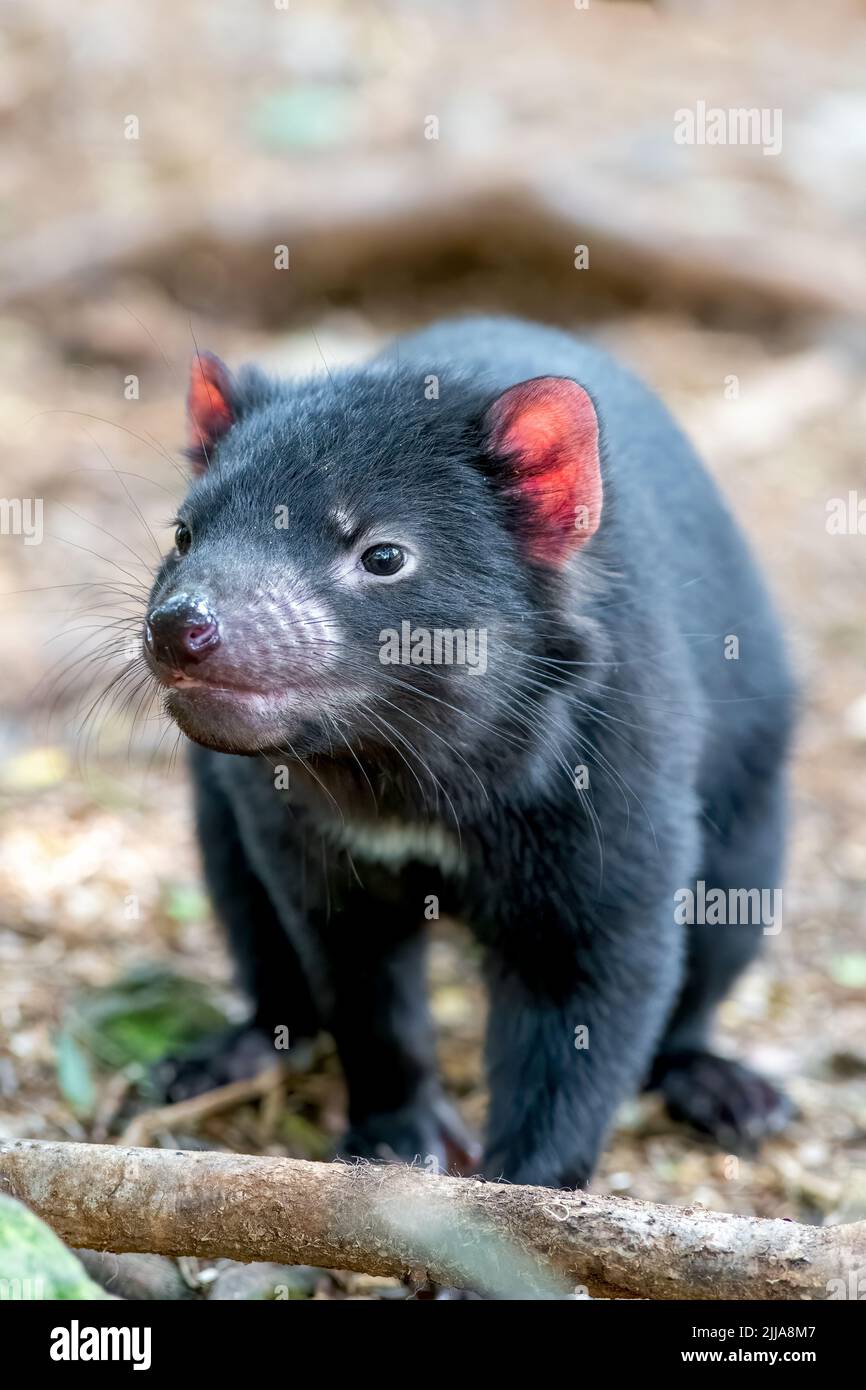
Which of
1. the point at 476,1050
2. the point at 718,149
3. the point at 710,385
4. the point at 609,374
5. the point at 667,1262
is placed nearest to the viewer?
the point at 667,1262

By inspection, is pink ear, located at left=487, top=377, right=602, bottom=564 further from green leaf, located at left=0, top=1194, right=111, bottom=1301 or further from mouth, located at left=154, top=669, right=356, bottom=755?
green leaf, located at left=0, top=1194, right=111, bottom=1301

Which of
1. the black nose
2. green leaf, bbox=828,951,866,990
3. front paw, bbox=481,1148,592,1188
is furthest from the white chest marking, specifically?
green leaf, bbox=828,951,866,990

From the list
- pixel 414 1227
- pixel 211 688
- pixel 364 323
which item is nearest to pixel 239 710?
pixel 211 688

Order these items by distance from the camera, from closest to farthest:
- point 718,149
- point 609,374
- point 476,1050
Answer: point 609,374 < point 476,1050 < point 718,149

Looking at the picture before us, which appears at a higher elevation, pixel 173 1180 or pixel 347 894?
pixel 347 894

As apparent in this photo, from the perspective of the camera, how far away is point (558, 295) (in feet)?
32.5

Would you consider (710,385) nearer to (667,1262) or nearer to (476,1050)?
(476,1050)

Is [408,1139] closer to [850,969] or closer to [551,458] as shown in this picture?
[850,969]

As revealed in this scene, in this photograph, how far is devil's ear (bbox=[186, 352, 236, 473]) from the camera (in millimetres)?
3928

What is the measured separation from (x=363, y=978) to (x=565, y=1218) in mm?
1476

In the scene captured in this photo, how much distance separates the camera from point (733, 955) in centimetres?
493

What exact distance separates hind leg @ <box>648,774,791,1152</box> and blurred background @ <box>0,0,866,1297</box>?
10 cm

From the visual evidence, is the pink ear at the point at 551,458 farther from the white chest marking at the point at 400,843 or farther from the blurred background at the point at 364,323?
the blurred background at the point at 364,323

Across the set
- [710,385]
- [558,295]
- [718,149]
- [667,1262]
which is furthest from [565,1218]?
[718,149]
